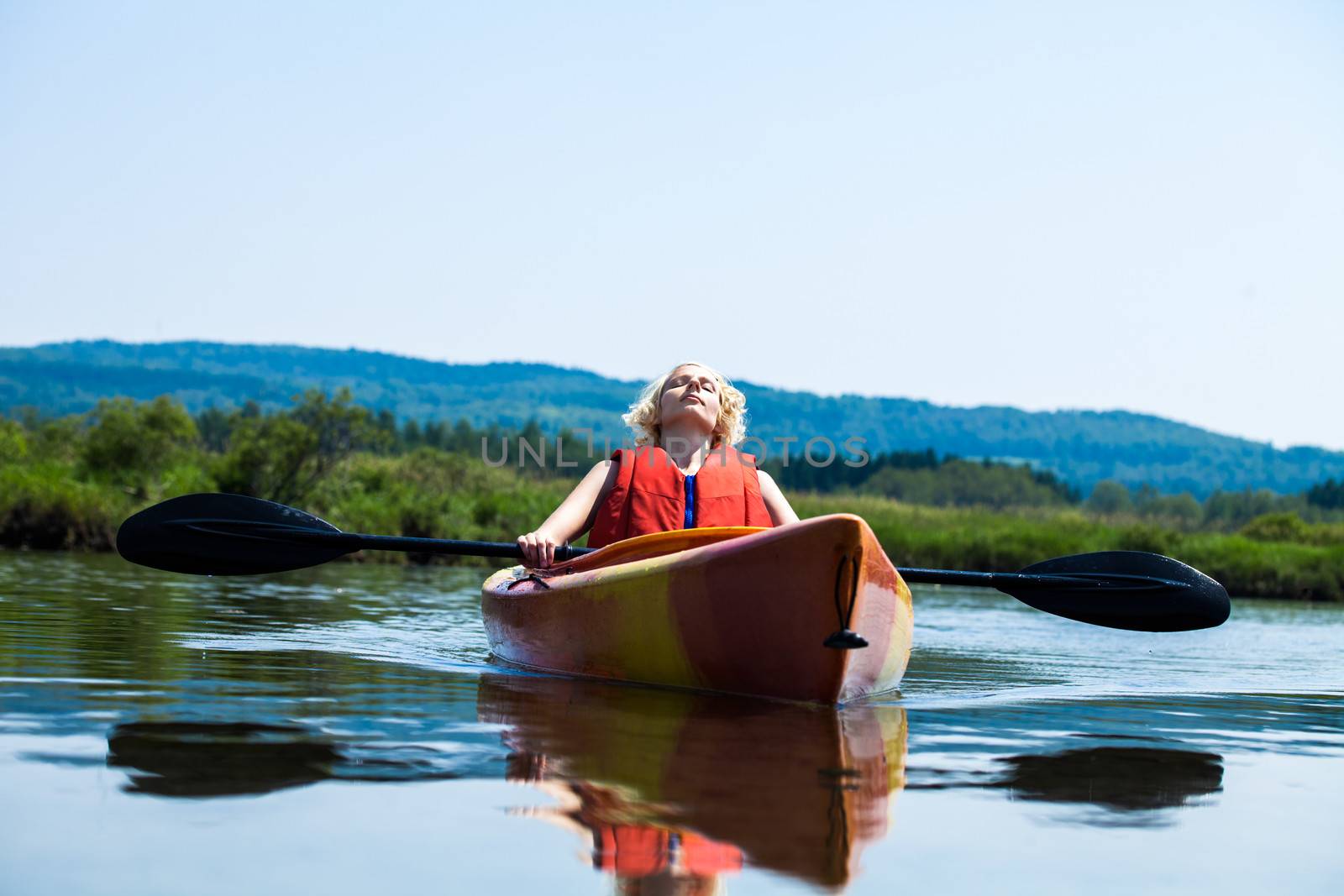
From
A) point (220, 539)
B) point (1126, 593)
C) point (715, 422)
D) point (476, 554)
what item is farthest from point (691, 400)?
point (220, 539)

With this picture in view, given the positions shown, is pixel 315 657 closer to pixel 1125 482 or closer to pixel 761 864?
pixel 761 864

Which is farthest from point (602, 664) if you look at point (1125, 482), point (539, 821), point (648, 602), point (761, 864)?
point (1125, 482)

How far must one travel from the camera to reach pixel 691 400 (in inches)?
264

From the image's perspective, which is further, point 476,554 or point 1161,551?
point 1161,551

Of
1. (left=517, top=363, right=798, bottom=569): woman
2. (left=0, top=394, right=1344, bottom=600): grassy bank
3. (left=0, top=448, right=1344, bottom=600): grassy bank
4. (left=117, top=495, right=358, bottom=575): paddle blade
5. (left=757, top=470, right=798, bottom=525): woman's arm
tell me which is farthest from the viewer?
(left=0, top=394, right=1344, bottom=600): grassy bank

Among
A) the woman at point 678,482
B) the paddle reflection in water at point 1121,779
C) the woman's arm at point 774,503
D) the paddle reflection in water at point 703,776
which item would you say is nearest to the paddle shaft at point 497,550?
the woman at point 678,482

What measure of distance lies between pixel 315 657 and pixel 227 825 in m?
3.78

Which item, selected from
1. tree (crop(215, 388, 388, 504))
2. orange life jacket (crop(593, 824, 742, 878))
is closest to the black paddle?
→ orange life jacket (crop(593, 824, 742, 878))

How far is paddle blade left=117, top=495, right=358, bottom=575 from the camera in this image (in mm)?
7078

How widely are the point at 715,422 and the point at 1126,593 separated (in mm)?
2002

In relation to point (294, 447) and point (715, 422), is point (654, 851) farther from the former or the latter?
point (294, 447)

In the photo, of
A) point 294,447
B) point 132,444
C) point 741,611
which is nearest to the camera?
point 741,611

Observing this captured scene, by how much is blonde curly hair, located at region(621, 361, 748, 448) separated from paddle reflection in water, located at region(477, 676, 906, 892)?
1.71 metres

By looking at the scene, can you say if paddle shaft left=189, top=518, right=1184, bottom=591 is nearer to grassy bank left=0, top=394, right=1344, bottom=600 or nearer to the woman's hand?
the woman's hand
